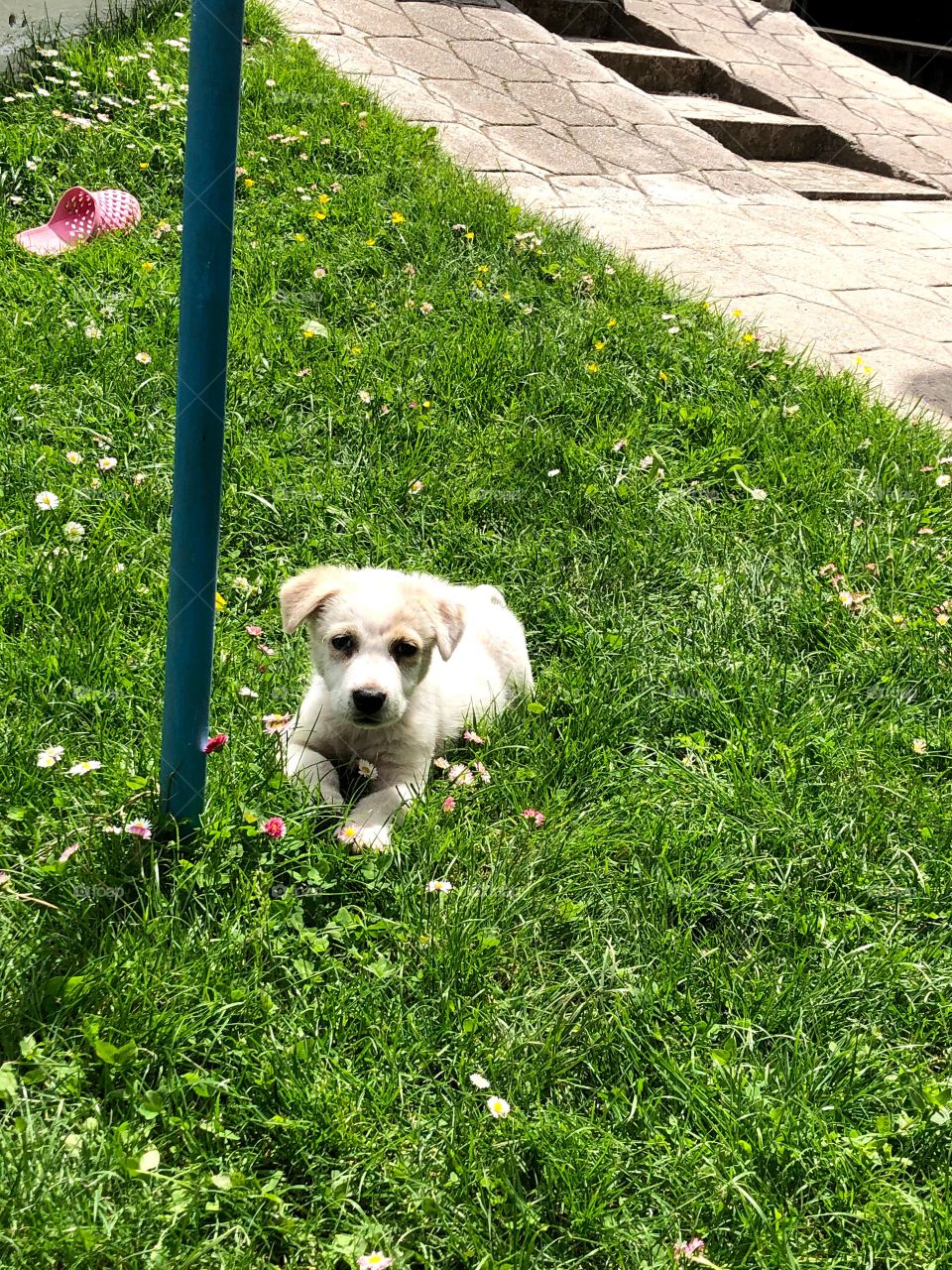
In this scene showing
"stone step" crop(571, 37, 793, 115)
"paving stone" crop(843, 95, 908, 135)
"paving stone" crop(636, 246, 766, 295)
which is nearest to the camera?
"paving stone" crop(636, 246, 766, 295)

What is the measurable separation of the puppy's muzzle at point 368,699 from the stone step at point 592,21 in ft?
29.6

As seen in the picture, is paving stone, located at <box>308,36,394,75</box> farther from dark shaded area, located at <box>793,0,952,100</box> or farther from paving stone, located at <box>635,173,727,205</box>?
dark shaded area, located at <box>793,0,952,100</box>

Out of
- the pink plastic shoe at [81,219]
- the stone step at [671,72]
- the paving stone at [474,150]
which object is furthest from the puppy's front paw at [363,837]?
the stone step at [671,72]

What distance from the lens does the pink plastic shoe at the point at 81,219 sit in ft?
16.8

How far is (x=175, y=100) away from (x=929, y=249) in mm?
4935

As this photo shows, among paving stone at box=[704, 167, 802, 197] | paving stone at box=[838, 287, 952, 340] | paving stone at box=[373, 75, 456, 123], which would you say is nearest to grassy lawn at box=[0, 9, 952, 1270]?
paving stone at box=[838, 287, 952, 340]

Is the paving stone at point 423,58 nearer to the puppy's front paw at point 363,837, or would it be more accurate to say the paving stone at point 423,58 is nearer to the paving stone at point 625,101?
the paving stone at point 625,101

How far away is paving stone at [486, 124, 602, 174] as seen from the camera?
754 centimetres

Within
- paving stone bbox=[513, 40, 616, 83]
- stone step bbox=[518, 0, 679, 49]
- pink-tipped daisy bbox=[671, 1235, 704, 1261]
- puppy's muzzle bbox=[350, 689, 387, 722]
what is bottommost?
pink-tipped daisy bbox=[671, 1235, 704, 1261]

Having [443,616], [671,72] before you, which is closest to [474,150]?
[671,72]

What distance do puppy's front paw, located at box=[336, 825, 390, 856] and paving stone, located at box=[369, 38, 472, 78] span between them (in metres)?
6.64

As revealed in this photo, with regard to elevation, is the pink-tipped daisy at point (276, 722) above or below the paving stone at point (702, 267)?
below

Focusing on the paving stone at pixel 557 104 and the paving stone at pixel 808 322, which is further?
the paving stone at pixel 557 104

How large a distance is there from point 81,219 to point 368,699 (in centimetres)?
340
